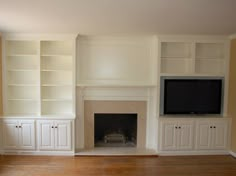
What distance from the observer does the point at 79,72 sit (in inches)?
182

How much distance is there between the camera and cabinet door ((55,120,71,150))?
4352 mm

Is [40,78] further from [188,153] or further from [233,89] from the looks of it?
[233,89]

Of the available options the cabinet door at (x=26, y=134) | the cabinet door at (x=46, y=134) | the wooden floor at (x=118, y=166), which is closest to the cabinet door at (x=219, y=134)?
the wooden floor at (x=118, y=166)

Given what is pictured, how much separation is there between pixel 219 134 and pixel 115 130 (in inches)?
87.7

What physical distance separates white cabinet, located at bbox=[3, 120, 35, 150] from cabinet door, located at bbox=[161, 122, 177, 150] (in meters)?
2.61

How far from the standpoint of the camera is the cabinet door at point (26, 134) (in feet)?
14.2

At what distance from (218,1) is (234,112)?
286 cm

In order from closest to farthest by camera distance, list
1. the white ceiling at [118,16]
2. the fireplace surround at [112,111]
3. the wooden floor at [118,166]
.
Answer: the white ceiling at [118,16] < the wooden floor at [118,166] < the fireplace surround at [112,111]

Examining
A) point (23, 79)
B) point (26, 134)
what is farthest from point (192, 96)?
point (23, 79)

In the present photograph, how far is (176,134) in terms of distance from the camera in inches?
175

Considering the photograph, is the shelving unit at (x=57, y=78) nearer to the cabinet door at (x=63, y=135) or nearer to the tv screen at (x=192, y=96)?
the cabinet door at (x=63, y=135)

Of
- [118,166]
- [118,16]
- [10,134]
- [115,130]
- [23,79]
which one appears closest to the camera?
[118,16]

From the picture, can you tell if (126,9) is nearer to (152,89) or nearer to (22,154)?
(152,89)

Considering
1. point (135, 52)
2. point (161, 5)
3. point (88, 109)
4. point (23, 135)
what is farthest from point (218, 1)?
point (23, 135)
